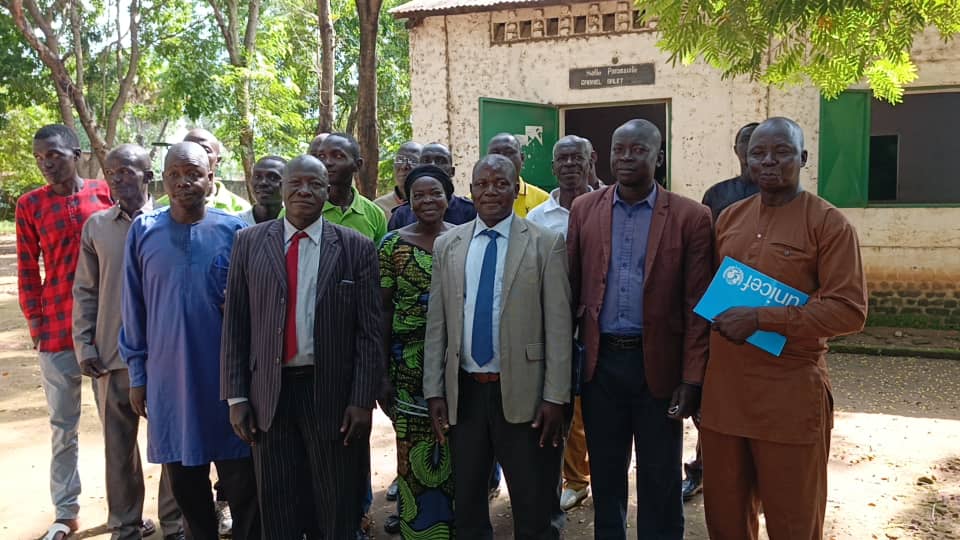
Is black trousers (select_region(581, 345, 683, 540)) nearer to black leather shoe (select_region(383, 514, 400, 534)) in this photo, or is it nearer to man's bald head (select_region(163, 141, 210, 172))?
black leather shoe (select_region(383, 514, 400, 534))

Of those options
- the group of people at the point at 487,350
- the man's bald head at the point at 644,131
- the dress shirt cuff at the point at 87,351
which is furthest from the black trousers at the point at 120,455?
the man's bald head at the point at 644,131

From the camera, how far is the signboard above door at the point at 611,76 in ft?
29.9

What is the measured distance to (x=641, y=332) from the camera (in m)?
3.09

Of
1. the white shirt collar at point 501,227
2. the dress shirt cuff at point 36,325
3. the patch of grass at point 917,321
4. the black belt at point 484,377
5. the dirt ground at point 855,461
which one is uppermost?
the white shirt collar at point 501,227

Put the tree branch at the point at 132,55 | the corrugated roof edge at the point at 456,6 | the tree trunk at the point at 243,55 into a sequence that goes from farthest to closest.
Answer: the tree branch at the point at 132,55 → the tree trunk at the point at 243,55 → the corrugated roof edge at the point at 456,6

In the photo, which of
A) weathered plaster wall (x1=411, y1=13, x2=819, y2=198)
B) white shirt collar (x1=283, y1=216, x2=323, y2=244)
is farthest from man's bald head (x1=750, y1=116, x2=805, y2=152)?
weathered plaster wall (x1=411, y1=13, x2=819, y2=198)

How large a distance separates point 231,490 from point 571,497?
6.29 feet

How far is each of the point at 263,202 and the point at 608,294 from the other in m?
2.06

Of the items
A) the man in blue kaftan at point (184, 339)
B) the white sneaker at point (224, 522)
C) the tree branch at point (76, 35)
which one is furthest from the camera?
the tree branch at point (76, 35)

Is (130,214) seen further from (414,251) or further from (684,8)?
(684,8)

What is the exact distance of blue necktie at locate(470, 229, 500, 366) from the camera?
3098mm

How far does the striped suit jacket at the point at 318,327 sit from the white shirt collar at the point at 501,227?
0.49 m

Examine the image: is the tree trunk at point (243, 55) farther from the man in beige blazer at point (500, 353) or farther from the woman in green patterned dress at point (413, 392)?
the man in beige blazer at point (500, 353)

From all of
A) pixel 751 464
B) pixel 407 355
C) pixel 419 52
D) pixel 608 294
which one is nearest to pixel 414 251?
pixel 407 355
